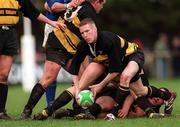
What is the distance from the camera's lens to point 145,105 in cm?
1123

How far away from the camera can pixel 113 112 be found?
10891mm

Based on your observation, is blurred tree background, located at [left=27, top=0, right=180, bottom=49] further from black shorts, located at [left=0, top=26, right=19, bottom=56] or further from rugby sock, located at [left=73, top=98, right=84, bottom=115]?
rugby sock, located at [left=73, top=98, right=84, bottom=115]

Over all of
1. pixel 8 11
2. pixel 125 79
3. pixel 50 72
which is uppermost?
pixel 8 11

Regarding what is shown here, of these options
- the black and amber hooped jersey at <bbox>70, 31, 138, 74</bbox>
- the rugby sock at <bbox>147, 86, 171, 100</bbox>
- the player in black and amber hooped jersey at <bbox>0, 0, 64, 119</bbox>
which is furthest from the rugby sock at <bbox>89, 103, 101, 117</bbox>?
the player in black and amber hooped jersey at <bbox>0, 0, 64, 119</bbox>

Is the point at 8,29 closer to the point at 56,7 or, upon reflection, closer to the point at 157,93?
the point at 56,7

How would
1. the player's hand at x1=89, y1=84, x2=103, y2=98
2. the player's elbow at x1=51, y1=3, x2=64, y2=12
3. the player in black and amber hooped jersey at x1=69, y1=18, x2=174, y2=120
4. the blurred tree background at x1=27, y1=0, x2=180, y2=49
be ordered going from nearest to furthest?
the player in black and amber hooped jersey at x1=69, y1=18, x2=174, y2=120 < the player's hand at x1=89, y1=84, x2=103, y2=98 < the player's elbow at x1=51, y1=3, x2=64, y2=12 < the blurred tree background at x1=27, y1=0, x2=180, y2=49

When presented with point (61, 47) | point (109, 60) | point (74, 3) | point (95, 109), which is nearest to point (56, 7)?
point (74, 3)

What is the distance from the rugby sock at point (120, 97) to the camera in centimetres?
1075

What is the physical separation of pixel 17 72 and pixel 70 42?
57.5ft

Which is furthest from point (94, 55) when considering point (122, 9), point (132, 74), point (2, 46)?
point (122, 9)

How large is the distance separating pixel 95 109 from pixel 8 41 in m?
1.66

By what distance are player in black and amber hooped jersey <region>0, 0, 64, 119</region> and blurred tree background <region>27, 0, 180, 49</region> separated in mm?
27432

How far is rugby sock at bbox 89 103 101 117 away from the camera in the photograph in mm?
11078

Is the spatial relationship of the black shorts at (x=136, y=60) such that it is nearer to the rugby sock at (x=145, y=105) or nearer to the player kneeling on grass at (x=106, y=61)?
the player kneeling on grass at (x=106, y=61)
